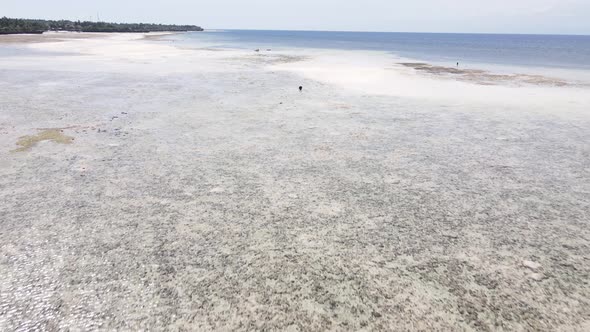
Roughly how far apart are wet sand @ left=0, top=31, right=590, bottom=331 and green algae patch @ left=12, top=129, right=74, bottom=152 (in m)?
0.25

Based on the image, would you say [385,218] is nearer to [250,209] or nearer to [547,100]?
[250,209]

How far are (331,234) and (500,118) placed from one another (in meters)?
10.9

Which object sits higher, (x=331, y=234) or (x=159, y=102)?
(x=159, y=102)

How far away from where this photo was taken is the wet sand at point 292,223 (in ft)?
14.2

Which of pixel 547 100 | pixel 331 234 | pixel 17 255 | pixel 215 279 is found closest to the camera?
pixel 215 279

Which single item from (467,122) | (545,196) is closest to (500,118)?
(467,122)

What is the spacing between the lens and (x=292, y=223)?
618 cm

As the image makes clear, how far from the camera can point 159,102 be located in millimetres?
15391

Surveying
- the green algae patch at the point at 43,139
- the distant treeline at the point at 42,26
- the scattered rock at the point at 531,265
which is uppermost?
the distant treeline at the point at 42,26

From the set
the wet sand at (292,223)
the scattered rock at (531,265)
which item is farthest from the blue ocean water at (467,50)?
the scattered rock at (531,265)

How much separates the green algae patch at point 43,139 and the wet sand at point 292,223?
0.25 m

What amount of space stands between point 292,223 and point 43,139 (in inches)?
308

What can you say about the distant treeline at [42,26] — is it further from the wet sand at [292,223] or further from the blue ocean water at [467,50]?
the wet sand at [292,223]

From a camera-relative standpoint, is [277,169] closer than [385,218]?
No
